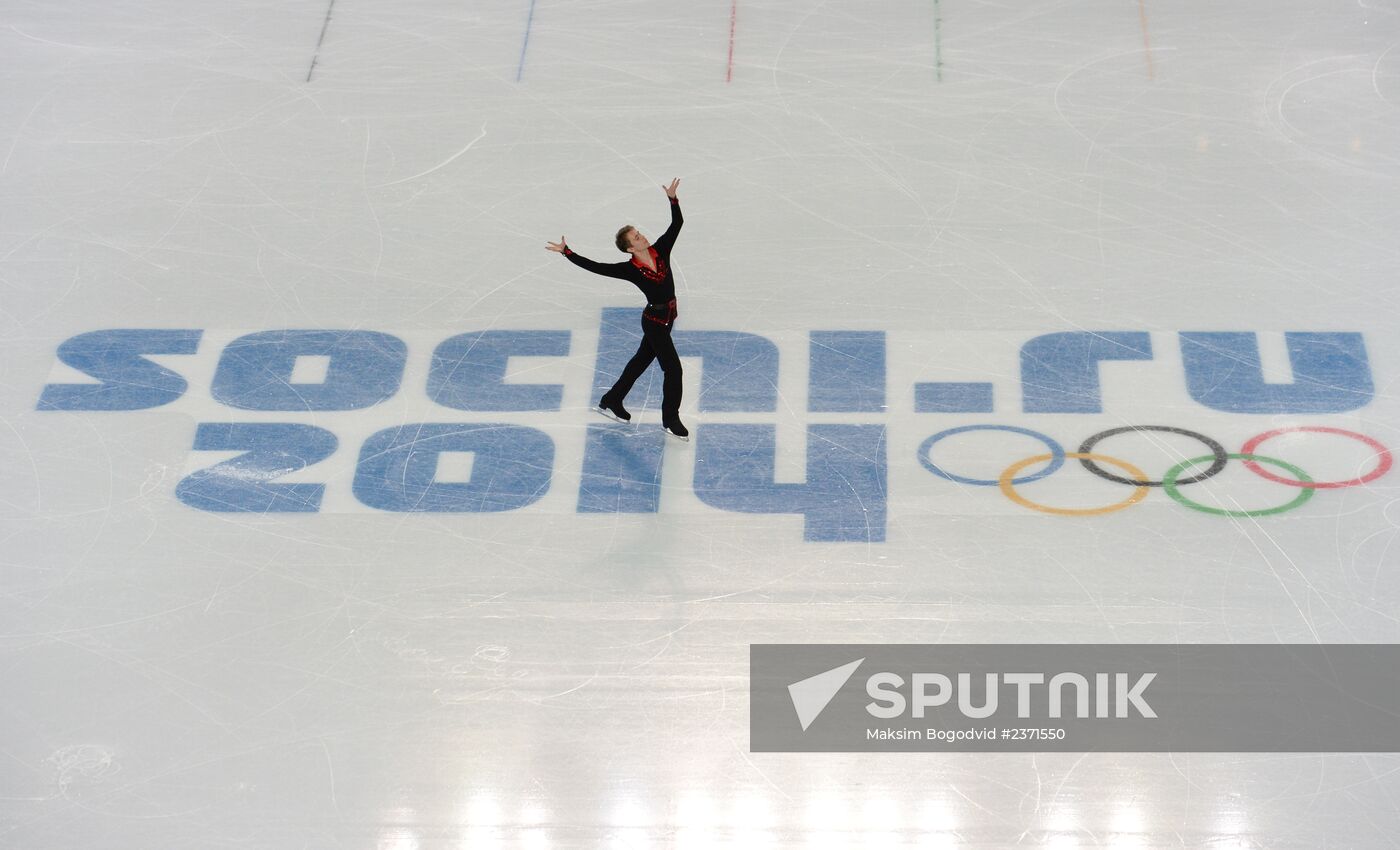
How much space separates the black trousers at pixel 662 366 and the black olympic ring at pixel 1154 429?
2174 millimetres

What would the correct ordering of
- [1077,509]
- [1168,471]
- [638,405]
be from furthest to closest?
[638,405] < [1168,471] < [1077,509]

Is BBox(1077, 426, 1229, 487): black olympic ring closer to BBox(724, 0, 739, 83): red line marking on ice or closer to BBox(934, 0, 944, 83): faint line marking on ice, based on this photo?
BBox(934, 0, 944, 83): faint line marking on ice

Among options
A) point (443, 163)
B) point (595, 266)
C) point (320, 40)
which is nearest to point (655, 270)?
point (595, 266)

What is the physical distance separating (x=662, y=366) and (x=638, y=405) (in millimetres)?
490

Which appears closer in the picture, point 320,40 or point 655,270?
point 655,270

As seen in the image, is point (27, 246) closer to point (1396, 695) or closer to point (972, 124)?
point (972, 124)

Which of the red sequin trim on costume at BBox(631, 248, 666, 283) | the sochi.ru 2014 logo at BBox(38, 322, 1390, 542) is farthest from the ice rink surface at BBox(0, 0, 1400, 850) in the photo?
the red sequin trim on costume at BBox(631, 248, 666, 283)

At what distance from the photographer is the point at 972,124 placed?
11539 millimetres

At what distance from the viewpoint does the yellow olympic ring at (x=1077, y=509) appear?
344 inches

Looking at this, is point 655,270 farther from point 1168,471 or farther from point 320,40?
point 320,40

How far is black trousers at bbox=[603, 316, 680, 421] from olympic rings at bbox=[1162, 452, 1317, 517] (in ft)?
8.52

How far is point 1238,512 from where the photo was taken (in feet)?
28.4

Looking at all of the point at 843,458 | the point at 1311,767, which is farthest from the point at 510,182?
the point at 1311,767

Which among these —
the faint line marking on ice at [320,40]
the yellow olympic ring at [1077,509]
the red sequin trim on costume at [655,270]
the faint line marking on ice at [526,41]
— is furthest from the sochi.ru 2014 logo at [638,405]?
the faint line marking on ice at [320,40]
